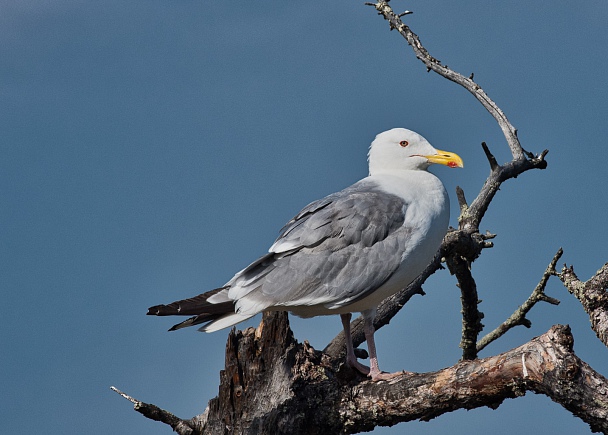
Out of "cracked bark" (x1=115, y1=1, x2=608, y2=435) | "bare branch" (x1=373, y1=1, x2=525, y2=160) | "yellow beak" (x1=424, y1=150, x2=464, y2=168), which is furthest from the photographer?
"bare branch" (x1=373, y1=1, x2=525, y2=160)

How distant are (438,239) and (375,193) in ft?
2.50

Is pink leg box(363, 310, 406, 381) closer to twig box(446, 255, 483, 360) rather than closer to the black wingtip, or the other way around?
twig box(446, 255, 483, 360)

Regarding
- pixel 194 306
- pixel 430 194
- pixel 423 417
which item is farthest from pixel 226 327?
pixel 430 194

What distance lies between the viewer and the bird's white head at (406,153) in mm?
8836

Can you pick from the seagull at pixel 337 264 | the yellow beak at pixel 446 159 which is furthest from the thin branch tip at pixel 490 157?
the seagull at pixel 337 264

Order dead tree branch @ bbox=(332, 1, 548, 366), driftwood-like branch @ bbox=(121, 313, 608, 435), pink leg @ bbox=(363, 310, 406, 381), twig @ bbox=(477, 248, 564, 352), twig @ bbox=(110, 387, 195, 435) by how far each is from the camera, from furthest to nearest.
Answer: twig @ bbox=(477, 248, 564, 352), dead tree branch @ bbox=(332, 1, 548, 366), pink leg @ bbox=(363, 310, 406, 381), twig @ bbox=(110, 387, 195, 435), driftwood-like branch @ bbox=(121, 313, 608, 435)

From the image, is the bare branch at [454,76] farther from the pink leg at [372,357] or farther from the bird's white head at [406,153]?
the pink leg at [372,357]

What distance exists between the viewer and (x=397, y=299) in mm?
10195

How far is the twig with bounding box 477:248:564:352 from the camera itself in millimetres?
9663

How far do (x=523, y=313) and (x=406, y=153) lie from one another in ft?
8.96

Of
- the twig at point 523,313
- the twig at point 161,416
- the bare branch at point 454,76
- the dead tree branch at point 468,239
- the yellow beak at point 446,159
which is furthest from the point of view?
the bare branch at point 454,76

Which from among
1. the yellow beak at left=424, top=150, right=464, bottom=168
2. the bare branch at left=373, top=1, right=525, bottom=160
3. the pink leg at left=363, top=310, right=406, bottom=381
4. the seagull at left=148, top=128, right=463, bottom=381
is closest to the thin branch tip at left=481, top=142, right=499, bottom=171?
the bare branch at left=373, top=1, right=525, bottom=160

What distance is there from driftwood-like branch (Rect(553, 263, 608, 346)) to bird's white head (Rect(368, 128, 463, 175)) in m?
1.80

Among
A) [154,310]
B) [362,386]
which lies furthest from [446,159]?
[154,310]
